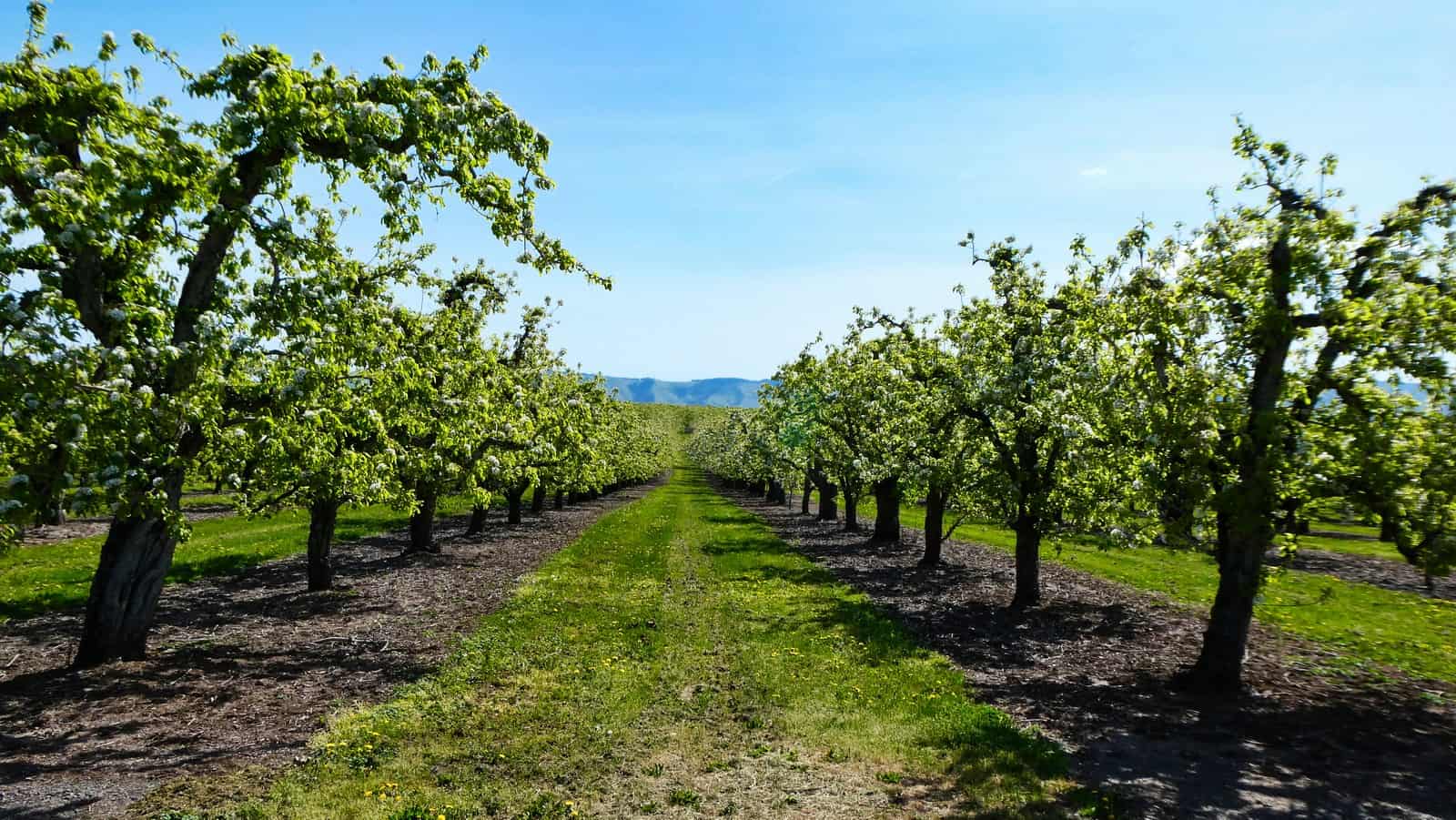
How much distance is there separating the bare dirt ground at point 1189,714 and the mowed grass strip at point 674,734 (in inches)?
45.5

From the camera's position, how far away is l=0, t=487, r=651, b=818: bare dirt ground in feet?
33.5

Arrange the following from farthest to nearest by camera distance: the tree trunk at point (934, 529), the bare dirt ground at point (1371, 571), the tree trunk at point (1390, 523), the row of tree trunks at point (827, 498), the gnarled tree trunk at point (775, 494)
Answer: the gnarled tree trunk at point (775, 494)
the row of tree trunks at point (827, 498)
the tree trunk at point (934, 529)
the bare dirt ground at point (1371, 571)
the tree trunk at point (1390, 523)

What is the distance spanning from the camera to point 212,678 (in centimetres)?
1429

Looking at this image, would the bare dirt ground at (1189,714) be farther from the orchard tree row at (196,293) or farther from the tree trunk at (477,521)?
the tree trunk at (477,521)

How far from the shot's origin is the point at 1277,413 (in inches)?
494

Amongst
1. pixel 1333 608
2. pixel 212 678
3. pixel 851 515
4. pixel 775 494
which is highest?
pixel 775 494

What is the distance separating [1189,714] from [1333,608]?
618 inches

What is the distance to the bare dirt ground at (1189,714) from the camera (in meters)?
10.5

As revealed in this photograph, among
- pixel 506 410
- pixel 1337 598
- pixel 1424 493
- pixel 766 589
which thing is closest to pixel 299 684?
pixel 506 410

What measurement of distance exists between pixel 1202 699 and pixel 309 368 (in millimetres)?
18075

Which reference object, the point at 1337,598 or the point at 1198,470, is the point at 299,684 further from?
the point at 1337,598

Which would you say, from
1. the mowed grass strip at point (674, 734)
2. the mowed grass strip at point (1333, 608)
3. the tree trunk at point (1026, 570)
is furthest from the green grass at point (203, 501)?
the mowed grass strip at point (1333, 608)

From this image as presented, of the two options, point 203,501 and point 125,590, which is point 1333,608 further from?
point 203,501

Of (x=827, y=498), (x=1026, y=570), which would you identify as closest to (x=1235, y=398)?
(x=1026, y=570)
